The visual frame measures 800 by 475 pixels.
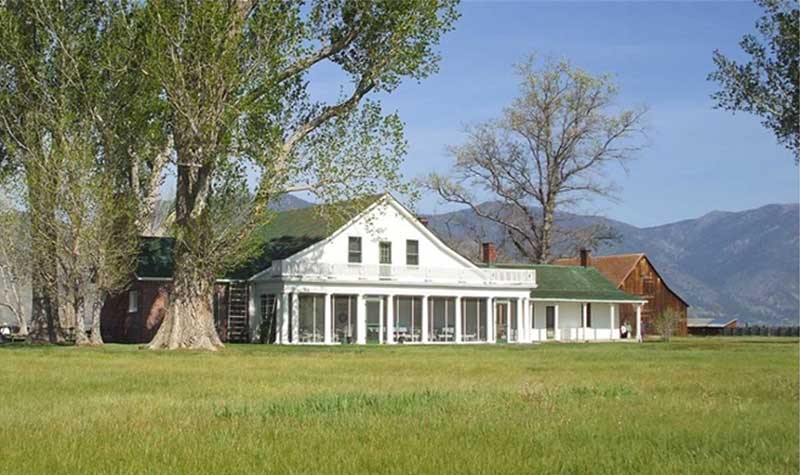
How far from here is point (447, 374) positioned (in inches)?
829

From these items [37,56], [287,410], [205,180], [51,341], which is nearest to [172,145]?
[205,180]

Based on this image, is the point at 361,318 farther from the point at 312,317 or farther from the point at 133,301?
the point at 133,301

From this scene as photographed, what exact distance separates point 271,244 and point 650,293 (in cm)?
3256

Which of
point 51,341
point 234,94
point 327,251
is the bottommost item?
point 51,341

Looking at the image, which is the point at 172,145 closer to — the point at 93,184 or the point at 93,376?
the point at 93,184

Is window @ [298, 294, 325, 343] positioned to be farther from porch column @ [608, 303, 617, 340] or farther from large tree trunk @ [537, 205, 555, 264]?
porch column @ [608, 303, 617, 340]

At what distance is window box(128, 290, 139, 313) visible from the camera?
50281mm

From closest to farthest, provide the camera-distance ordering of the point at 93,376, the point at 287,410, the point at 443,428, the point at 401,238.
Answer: the point at 443,428 < the point at 287,410 < the point at 93,376 < the point at 401,238

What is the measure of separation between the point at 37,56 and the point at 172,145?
5.30 m

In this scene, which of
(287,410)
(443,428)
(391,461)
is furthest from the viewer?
(287,410)

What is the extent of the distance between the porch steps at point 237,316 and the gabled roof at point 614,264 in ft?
95.5

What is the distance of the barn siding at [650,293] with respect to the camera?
76.0 m

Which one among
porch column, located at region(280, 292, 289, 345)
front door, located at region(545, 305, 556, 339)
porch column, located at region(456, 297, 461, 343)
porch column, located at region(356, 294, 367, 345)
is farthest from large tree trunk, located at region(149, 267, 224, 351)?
front door, located at region(545, 305, 556, 339)

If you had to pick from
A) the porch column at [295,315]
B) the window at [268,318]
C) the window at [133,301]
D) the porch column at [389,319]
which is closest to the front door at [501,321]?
the porch column at [389,319]
